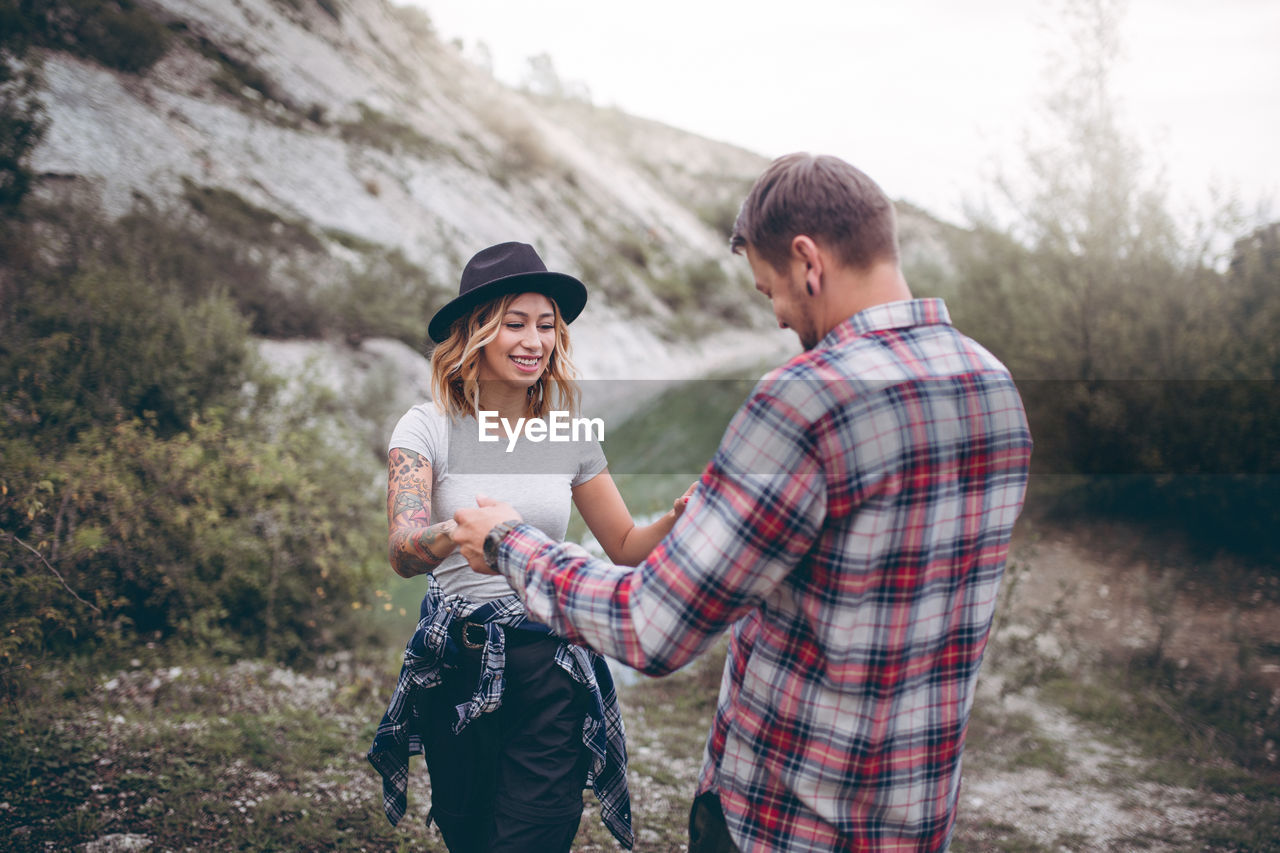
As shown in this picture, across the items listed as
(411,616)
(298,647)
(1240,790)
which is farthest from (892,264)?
(411,616)

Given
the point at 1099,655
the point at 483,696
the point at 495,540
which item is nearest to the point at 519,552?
the point at 495,540

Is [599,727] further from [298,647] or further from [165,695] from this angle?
[298,647]

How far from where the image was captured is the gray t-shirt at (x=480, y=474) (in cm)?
227

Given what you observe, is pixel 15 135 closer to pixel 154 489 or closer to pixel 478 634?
pixel 154 489

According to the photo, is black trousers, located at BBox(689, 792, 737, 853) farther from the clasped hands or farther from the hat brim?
the hat brim

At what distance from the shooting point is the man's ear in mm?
1477

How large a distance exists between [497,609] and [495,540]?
0.67m

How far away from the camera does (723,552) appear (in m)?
1.30

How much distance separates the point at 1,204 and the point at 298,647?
21.3 feet

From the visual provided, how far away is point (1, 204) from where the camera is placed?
809 centimetres

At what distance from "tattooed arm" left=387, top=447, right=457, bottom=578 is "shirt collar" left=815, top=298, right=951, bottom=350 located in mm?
1053

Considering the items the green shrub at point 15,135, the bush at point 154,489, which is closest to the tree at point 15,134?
the green shrub at point 15,135

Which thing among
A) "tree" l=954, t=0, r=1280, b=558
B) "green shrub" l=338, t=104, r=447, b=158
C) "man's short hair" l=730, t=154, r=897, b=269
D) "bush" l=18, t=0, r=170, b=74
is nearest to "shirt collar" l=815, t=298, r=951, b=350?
Result: "man's short hair" l=730, t=154, r=897, b=269

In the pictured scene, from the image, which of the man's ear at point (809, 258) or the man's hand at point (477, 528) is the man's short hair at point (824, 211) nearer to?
the man's ear at point (809, 258)
